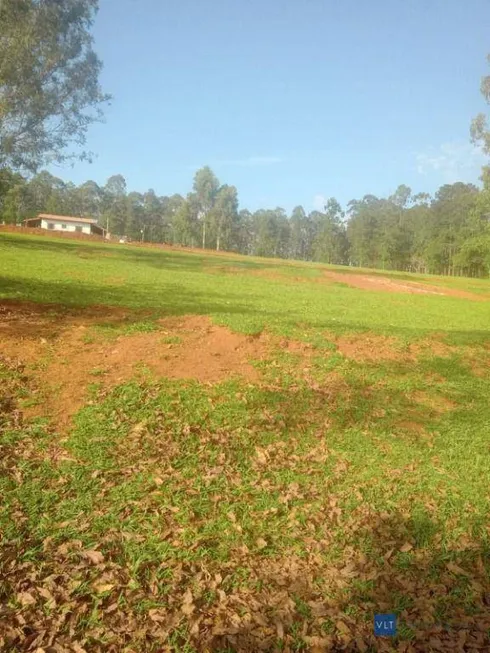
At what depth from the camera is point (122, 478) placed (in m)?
5.14

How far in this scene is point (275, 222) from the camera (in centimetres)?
10344

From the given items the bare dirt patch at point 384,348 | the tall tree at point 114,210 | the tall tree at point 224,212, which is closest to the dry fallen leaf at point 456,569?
the bare dirt patch at point 384,348

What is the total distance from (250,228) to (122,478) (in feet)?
374

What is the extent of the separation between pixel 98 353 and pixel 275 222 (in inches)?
3881

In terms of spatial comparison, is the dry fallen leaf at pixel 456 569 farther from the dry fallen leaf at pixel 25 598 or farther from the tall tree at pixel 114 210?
Result: the tall tree at pixel 114 210

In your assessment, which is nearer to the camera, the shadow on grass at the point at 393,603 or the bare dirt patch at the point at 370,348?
the shadow on grass at the point at 393,603

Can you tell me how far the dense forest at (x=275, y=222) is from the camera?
7169cm

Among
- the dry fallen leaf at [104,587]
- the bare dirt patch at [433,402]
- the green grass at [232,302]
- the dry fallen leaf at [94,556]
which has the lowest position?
the dry fallen leaf at [104,587]

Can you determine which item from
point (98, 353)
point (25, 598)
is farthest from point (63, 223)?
point (25, 598)

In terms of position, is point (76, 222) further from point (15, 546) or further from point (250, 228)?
point (15, 546)

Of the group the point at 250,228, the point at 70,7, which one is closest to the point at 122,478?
the point at 70,7

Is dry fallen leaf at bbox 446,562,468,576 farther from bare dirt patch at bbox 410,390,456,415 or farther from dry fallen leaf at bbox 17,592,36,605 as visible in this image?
dry fallen leaf at bbox 17,592,36,605

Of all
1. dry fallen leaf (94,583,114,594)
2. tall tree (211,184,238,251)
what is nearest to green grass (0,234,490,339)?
dry fallen leaf (94,583,114,594)

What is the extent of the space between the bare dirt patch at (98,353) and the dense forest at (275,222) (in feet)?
192
